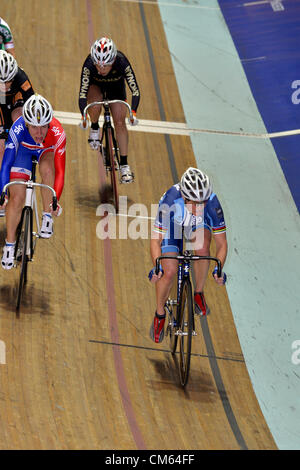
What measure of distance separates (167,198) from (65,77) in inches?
234

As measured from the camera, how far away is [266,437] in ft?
20.0

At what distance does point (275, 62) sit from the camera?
1227 cm

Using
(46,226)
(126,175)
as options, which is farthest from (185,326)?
(126,175)

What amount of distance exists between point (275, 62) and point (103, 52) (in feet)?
16.0

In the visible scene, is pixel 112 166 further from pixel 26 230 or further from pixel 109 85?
pixel 26 230

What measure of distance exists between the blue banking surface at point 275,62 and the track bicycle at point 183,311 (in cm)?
373

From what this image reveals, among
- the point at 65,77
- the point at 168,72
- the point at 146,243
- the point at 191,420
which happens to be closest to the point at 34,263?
the point at 146,243

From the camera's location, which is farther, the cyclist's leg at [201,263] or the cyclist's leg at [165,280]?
the cyclist's leg at [201,263]

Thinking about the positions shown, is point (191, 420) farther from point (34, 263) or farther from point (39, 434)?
point (34, 263)

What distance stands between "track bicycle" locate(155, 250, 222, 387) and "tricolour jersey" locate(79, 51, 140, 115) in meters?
2.88

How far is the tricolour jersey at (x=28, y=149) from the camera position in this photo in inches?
263

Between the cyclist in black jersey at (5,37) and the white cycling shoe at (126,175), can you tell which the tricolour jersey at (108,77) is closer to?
the white cycling shoe at (126,175)

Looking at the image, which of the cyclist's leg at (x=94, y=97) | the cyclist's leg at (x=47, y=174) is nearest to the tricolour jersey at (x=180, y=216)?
the cyclist's leg at (x=47, y=174)

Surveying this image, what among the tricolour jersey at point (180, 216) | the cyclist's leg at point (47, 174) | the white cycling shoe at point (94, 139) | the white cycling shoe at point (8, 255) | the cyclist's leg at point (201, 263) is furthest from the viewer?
the white cycling shoe at point (94, 139)
